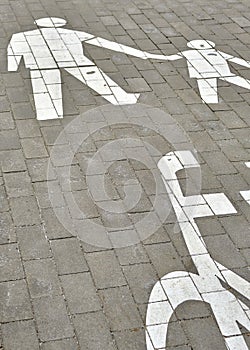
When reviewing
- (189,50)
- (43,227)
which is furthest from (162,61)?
(43,227)

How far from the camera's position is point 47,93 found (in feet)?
24.9

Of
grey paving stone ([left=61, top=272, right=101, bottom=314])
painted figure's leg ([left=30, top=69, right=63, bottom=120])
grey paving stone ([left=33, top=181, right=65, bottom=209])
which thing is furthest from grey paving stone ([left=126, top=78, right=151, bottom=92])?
grey paving stone ([left=61, top=272, right=101, bottom=314])

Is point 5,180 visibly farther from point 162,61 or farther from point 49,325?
point 162,61

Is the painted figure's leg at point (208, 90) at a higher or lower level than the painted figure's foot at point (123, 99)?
higher

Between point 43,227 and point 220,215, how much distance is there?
1.54 meters

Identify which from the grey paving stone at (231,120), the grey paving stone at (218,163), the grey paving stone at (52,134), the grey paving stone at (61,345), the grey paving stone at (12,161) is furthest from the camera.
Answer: the grey paving stone at (231,120)

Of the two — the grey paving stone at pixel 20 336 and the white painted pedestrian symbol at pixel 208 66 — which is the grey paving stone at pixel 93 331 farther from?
the white painted pedestrian symbol at pixel 208 66

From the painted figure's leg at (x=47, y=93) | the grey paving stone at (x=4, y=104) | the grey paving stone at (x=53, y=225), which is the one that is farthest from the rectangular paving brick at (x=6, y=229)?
the grey paving stone at (x=4, y=104)

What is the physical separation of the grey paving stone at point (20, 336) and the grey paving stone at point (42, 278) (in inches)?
12.0

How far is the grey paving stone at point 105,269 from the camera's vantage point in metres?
5.08

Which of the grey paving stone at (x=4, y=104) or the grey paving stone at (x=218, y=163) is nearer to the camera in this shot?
the grey paving stone at (x=218, y=163)

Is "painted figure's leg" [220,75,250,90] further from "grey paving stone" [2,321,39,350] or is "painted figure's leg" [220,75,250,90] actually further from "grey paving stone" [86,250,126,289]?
"grey paving stone" [2,321,39,350]

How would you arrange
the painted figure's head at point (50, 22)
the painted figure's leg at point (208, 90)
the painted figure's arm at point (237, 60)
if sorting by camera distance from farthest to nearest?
1. the painted figure's head at point (50, 22)
2. the painted figure's arm at point (237, 60)
3. the painted figure's leg at point (208, 90)

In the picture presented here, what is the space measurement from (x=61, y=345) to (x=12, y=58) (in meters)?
4.70
